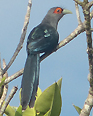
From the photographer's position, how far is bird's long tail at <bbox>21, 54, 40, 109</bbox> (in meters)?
3.95

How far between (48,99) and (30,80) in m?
1.01

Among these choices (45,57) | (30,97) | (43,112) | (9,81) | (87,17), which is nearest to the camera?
(87,17)

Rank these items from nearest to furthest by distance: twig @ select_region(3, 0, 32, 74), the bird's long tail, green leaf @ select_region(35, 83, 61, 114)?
green leaf @ select_region(35, 83, 61, 114), the bird's long tail, twig @ select_region(3, 0, 32, 74)

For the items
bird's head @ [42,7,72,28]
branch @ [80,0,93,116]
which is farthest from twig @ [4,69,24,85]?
bird's head @ [42,7,72,28]

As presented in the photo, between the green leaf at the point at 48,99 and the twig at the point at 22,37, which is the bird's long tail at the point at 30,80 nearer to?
the green leaf at the point at 48,99

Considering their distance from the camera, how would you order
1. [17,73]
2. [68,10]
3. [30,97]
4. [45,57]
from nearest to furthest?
[30,97] → [17,73] → [45,57] → [68,10]

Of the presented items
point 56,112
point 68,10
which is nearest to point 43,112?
point 56,112

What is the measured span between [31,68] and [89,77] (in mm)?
1782

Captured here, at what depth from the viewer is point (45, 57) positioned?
18.7 feet

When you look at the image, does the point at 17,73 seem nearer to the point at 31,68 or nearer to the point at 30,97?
the point at 31,68

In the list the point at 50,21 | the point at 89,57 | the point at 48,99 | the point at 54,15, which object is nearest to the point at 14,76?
the point at 48,99

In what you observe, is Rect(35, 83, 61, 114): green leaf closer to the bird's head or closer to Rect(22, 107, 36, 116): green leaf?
Rect(22, 107, 36, 116): green leaf

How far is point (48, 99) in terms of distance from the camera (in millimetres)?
3537

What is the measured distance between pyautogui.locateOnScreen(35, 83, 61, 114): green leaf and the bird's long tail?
7.4 inches
